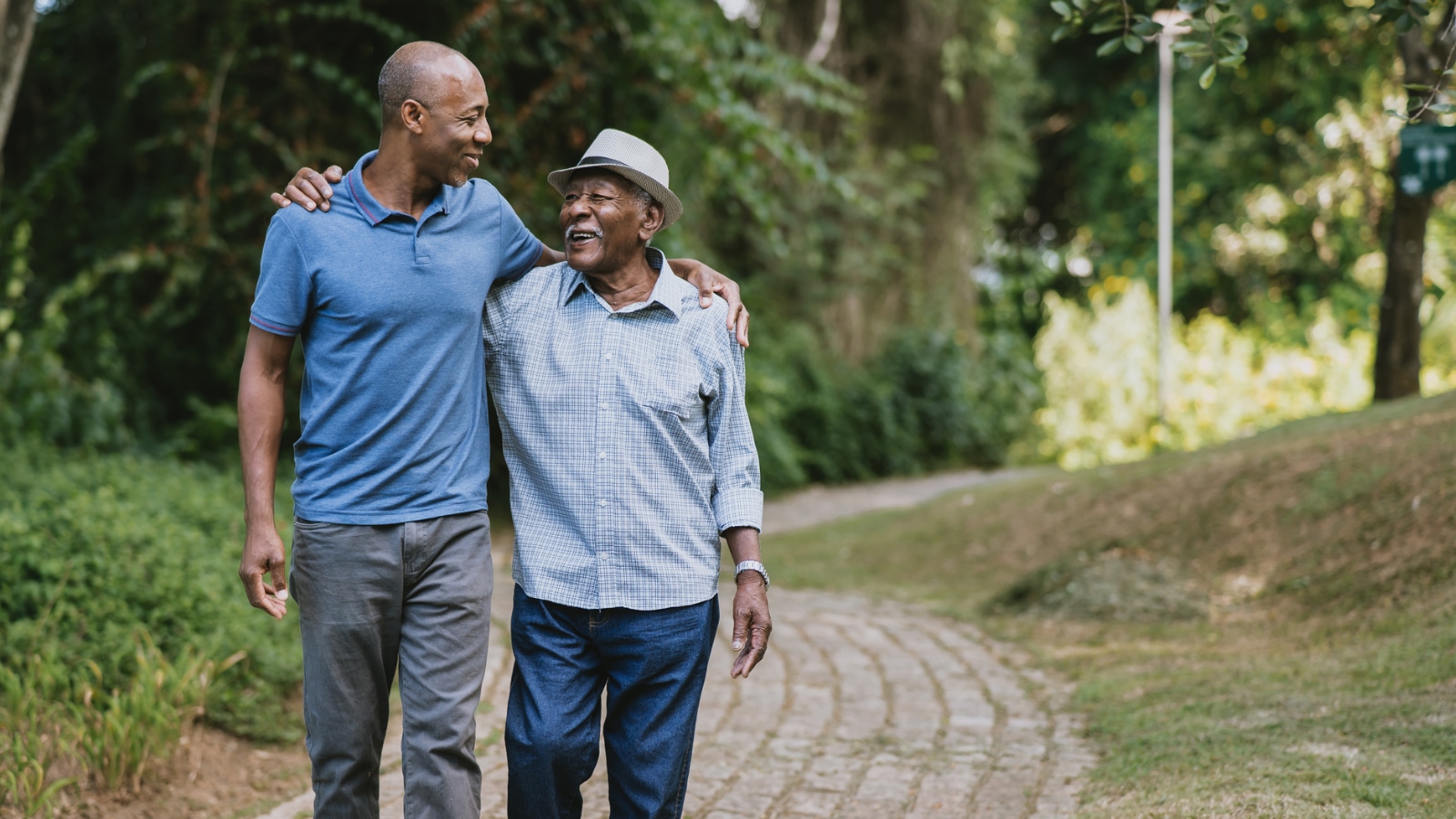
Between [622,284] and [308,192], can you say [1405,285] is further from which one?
[308,192]

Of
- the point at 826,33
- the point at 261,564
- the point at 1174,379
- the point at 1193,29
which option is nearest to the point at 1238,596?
the point at 1193,29

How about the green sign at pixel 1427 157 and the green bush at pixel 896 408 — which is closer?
the green sign at pixel 1427 157

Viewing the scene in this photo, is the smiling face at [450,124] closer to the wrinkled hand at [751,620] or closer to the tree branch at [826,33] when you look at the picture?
the wrinkled hand at [751,620]

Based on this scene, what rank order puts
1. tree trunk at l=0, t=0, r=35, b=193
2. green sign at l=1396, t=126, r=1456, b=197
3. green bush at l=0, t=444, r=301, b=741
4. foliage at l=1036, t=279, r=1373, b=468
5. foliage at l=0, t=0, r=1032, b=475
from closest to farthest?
green bush at l=0, t=444, r=301, b=741 < tree trunk at l=0, t=0, r=35, b=193 < green sign at l=1396, t=126, r=1456, b=197 < foliage at l=0, t=0, r=1032, b=475 < foliage at l=1036, t=279, r=1373, b=468

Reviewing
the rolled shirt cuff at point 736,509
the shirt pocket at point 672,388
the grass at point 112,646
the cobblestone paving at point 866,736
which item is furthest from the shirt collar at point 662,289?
the grass at point 112,646

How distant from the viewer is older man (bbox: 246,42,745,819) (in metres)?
2.92

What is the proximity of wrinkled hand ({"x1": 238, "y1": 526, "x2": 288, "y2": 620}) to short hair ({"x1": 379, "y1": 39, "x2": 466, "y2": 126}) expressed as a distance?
3.18 ft

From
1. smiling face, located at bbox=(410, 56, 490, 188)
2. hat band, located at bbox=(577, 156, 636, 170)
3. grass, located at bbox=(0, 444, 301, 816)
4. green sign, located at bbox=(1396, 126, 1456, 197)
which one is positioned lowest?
grass, located at bbox=(0, 444, 301, 816)

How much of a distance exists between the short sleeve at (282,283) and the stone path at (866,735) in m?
1.99

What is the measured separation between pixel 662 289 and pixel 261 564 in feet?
3.53

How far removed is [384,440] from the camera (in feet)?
9.67

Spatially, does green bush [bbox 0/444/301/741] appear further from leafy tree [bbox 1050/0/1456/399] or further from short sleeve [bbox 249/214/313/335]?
leafy tree [bbox 1050/0/1456/399]

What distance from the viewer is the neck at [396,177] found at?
3002 millimetres

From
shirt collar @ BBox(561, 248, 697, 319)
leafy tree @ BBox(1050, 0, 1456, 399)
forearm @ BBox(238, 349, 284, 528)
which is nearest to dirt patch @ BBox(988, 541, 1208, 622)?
leafy tree @ BBox(1050, 0, 1456, 399)
